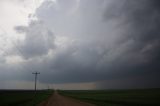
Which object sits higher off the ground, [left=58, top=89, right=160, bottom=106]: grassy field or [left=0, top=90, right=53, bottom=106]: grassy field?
[left=0, top=90, right=53, bottom=106]: grassy field

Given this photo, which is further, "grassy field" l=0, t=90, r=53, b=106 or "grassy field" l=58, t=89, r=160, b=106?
"grassy field" l=0, t=90, r=53, b=106

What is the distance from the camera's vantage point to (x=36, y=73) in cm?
7719

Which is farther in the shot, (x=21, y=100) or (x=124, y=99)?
(x=124, y=99)

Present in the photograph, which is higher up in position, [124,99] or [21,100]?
[21,100]

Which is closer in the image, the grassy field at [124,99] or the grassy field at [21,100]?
the grassy field at [124,99]

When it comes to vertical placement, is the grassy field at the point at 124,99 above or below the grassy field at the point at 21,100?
below
